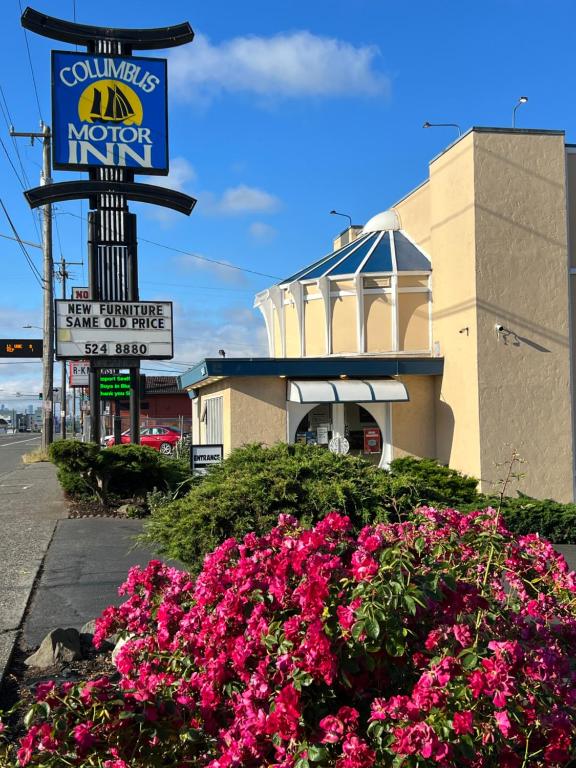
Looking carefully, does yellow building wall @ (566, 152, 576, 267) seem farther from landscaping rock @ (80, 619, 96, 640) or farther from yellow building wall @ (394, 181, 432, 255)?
landscaping rock @ (80, 619, 96, 640)

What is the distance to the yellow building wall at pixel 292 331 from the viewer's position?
60.0 ft

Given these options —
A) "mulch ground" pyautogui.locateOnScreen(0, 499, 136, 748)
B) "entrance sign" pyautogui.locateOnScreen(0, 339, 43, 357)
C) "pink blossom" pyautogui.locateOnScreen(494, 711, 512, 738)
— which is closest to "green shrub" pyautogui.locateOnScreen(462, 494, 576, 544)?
"mulch ground" pyautogui.locateOnScreen(0, 499, 136, 748)

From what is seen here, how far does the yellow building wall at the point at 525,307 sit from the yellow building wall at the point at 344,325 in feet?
10.4

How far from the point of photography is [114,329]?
1552 centimetres

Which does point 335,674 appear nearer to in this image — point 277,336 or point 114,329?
point 114,329

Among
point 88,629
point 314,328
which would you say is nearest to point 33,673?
point 88,629

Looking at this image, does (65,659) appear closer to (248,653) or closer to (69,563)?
(248,653)

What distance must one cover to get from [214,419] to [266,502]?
11.4 metres

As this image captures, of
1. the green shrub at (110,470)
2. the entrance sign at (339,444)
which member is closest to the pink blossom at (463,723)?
the green shrub at (110,470)

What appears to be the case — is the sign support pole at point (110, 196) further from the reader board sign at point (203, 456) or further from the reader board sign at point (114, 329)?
the reader board sign at point (203, 456)

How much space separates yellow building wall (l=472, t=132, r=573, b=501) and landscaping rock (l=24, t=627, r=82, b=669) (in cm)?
1024

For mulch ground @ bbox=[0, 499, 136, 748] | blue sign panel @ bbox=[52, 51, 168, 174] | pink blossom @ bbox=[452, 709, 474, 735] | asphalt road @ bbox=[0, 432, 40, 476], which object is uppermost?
blue sign panel @ bbox=[52, 51, 168, 174]

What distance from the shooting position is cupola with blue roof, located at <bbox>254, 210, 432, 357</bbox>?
1664 centimetres

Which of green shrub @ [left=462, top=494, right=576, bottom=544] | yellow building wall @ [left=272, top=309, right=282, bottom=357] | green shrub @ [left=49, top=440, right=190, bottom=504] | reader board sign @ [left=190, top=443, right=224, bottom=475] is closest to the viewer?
green shrub @ [left=462, top=494, right=576, bottom=544]
